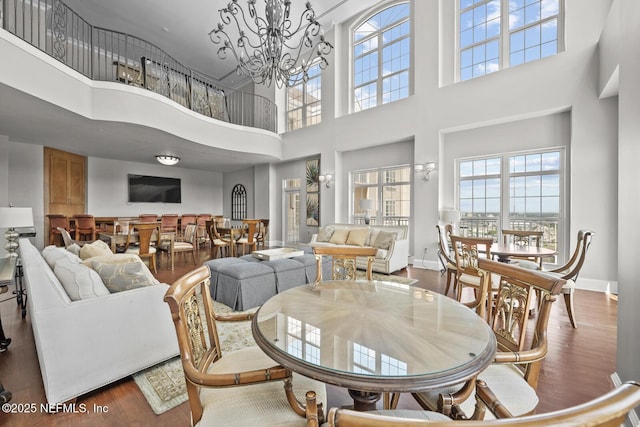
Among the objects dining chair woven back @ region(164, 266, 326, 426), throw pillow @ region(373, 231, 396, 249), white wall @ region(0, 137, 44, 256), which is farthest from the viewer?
white wall @ region(0, 137, 44, 256)

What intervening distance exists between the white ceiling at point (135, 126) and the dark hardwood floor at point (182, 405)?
139 inches

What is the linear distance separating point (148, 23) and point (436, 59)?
6.68m

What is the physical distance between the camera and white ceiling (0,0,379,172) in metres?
4.76

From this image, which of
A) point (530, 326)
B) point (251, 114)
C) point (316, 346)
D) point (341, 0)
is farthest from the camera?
point (251, 114)

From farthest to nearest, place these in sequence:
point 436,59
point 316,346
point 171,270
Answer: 1. point 436,59
2. point 171,270
3. point 316,346

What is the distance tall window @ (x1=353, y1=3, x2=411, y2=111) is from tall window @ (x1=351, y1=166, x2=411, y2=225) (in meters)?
1.71

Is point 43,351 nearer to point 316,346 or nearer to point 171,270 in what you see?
point 316,346

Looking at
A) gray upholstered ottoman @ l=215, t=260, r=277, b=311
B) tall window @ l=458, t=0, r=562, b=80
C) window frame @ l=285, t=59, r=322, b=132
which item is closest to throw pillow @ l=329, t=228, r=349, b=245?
gray upholstered ottoman @ l=215, t=260, r=277, b=311

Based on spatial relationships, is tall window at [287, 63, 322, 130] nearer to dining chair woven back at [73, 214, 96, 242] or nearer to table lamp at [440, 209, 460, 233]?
table lamp at [440, 209, 460, 233]

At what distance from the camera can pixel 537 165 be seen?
470cm

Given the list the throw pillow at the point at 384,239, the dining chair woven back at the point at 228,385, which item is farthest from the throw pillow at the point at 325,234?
the dining chair woven back at the point at 228,385

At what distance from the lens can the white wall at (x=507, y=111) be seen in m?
3.95

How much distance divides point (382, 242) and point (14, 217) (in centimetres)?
511

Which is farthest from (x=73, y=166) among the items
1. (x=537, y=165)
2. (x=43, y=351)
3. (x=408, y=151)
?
(x=537, y=165)
